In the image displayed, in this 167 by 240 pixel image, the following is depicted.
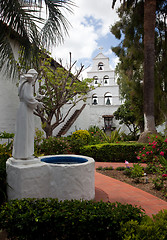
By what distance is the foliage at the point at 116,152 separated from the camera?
8.66 m

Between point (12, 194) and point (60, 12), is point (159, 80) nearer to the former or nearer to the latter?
point (60, 12)

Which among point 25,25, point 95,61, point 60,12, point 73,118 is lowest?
point 73,118

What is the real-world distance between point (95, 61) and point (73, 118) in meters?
8.35

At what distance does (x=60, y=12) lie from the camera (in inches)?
195

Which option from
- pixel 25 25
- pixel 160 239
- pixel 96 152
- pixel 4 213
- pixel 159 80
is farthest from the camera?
pixel 159 80

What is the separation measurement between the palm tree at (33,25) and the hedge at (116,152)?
17.5ft

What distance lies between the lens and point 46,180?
3543 millimetres

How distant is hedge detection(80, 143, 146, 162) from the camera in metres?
8.66

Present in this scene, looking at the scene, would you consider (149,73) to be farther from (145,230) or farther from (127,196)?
(145,230)

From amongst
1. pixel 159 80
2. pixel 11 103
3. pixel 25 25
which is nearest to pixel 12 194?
pixel 25 25

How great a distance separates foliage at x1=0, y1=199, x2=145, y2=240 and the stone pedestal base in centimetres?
70

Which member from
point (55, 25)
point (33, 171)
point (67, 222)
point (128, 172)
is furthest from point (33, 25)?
point (128, 172)

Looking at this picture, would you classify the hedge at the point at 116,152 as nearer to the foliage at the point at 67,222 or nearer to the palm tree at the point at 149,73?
the palm tree at the point at 149,73

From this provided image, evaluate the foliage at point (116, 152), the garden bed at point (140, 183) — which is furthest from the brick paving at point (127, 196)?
the foliage at point (116, 152)
